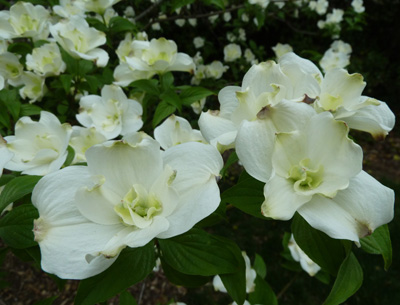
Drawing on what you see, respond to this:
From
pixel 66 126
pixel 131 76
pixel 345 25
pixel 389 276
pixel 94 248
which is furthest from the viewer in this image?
pixel 345 25

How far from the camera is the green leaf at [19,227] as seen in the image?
2.30 ft

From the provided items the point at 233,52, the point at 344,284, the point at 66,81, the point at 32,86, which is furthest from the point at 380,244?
the point at 233,52

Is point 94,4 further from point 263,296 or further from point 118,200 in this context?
point 263,296

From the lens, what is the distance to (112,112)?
121cm

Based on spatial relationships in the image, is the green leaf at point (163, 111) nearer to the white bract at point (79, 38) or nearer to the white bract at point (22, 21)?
the white bract at point (79, 38)

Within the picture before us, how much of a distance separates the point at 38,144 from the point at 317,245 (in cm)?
69

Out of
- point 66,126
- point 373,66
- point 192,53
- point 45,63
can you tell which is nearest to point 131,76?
point 45,63

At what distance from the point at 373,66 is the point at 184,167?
451cm

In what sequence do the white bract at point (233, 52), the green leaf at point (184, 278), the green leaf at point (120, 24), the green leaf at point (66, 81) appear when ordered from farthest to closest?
the white bract at point (233, 52)
the green leaf at point (120, 24)
the green leaf at point (66, 81)
the green leaf at point (184, 278)

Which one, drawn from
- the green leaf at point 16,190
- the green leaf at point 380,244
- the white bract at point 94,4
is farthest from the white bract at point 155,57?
the green leaf at point 380,244

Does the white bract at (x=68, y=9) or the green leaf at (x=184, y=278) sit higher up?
the white bract at (x=68, y=9)

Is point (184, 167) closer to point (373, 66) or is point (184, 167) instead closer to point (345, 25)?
point (345, 25)

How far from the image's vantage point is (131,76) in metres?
1.28

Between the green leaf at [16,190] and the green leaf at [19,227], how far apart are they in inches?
1.3
